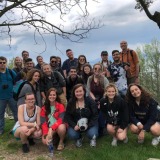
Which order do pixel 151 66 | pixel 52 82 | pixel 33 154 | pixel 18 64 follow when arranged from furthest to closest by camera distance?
pixel 151 66
pixel 18 64
pixel 52 82
pixel 33 154

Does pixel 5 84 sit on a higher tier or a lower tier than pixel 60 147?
higher

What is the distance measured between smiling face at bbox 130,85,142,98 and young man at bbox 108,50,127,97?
4.66 feet

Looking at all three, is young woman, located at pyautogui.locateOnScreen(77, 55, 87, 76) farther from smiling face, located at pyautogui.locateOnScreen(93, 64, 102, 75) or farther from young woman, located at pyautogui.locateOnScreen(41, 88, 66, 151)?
young woman, located at pyautogui.locateOnScreen(41, 88, 66, 151)

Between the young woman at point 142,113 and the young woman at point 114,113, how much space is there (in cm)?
20

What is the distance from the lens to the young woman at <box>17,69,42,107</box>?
8109 millimetres

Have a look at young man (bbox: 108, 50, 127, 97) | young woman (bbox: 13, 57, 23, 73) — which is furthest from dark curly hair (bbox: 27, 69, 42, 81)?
young man (bbox: 108, 50, 127, 97)

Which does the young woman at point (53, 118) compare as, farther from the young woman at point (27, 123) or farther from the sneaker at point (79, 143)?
the sneaker at point (79, 143)

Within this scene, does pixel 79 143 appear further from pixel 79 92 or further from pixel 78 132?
pixel 79 92

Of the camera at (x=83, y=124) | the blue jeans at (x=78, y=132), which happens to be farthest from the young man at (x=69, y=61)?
the blue jeans at (x=78, y=132)

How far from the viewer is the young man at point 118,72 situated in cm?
889

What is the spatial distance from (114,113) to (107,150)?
3.13 ft

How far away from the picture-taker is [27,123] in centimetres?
736

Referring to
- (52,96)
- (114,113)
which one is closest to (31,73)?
(52,96)

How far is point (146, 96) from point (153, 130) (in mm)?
837
